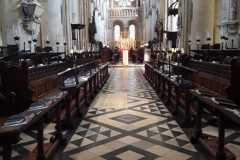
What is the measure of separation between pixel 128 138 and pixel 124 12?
1796 inches

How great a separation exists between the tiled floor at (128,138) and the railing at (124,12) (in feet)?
141

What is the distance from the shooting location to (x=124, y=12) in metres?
48.6

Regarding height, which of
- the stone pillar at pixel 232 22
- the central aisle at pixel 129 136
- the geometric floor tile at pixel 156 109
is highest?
the stone pillar at pixel 232 22

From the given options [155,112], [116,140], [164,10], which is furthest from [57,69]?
[164,10]

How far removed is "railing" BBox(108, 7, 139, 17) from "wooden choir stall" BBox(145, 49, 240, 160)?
3957 cm

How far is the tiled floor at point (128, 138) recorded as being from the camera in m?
4.03

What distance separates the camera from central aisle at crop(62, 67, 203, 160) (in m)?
4.04

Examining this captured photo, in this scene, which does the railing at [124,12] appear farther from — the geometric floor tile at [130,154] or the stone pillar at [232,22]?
the geometric floor tile at [130,154]

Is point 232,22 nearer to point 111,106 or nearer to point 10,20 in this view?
point 111,106

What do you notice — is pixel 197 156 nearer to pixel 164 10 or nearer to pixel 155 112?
pixel 155 112

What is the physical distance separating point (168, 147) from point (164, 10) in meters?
22.2

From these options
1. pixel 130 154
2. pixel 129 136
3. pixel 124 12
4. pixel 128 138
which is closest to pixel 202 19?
pixel 129 136

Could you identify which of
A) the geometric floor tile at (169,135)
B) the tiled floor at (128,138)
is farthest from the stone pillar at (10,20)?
the geometric floor tile at (169,135)

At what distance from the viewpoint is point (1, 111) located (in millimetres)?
3688
